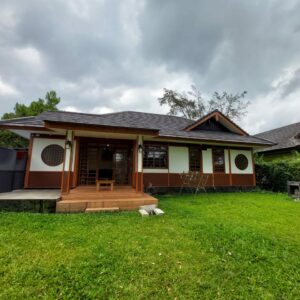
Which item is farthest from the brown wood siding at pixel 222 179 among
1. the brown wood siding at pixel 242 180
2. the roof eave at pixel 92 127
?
the roof eave at pixel 92 127

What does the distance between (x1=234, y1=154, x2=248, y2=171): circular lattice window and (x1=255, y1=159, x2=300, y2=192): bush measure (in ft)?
5.29

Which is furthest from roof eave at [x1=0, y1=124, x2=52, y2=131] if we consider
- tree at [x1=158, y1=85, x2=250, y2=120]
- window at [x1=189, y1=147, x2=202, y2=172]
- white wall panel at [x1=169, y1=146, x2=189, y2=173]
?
tree at [x1=158, y1=85, x2=250, y2=120]

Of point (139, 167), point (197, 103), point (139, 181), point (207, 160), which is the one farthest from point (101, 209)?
point (197, 103)

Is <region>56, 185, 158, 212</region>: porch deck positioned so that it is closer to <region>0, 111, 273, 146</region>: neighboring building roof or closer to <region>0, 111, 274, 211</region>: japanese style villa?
<region>0, 111, 274, 211</region>: japanese style villa

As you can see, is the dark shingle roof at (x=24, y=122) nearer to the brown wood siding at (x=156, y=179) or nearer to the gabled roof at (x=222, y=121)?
the brown wood siding at (x=156, y=179)

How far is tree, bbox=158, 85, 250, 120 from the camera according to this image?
75.7 feet

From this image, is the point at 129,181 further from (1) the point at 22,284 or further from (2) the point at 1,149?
(1) the point at 22,284

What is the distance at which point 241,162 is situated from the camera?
10.2m

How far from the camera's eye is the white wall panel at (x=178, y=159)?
892cm

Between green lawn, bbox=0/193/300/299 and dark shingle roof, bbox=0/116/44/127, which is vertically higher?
A: dark shingle roof, bbox=0/116/44/127

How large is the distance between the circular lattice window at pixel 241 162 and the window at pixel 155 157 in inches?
173

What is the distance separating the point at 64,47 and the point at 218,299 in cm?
1167

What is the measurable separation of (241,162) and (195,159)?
119 inches

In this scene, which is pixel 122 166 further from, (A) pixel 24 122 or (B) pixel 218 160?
(B) pixel 218 160
